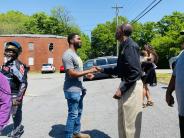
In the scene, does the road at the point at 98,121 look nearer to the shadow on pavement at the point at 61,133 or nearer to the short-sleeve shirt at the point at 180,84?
the shadow on pavement at the point at 61,133

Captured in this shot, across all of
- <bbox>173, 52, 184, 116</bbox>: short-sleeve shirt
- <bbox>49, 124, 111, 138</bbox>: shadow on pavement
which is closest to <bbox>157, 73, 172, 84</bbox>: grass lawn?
<bbox>49, 124, 111, 138</bbox>: shadow on pavement

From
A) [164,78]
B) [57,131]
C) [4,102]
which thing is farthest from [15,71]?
[164,78]

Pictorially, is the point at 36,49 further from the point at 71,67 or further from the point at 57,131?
the point at 71,67

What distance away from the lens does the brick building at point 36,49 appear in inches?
2970

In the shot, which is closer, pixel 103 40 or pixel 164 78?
pixel 164 78

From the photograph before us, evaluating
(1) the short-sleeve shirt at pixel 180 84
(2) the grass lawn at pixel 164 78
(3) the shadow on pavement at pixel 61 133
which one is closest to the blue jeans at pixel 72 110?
(3) the shadow on pavement at pixel 61 133

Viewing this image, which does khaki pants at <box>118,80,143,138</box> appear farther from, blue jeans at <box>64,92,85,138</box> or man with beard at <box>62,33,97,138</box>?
blue jeans at <box>64,92,85,138</box>

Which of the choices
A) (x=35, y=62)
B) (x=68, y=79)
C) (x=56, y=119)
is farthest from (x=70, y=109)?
(x=35, y=62)

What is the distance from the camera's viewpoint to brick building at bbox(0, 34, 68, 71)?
75.4m

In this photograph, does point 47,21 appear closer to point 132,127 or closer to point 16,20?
point 16,20

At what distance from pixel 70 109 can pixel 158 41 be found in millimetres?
73181

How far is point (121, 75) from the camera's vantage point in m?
6.26

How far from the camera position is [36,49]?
76.1 m

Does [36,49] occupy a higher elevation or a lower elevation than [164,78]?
higher
